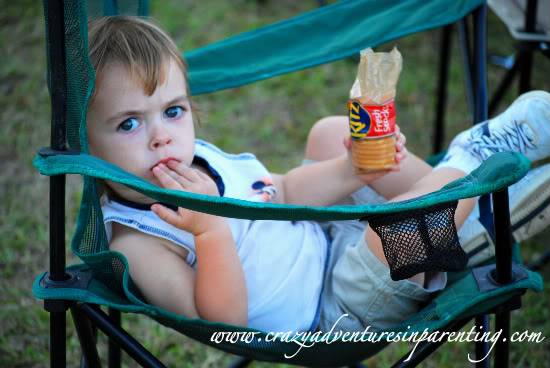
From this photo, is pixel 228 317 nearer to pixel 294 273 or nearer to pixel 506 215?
pixel 294 273

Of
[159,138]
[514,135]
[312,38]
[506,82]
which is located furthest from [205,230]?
[506,82]

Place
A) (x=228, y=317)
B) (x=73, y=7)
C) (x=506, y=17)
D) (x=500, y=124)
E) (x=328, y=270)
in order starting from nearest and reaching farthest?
(x=73, y=7) → (x=228, y=317) → (x=500, y=124) → (x=328, y=270) → (x=506, y=17)

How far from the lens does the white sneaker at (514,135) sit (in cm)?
141

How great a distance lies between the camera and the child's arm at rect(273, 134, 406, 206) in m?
1.66

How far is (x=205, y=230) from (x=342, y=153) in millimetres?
584

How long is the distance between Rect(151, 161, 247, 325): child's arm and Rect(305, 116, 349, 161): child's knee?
518mm

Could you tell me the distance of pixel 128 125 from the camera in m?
1.42

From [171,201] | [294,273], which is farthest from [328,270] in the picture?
[171,201]

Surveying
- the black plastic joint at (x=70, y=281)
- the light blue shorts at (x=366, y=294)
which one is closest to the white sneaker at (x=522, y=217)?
the light blue shorts at (x=366, y=294)

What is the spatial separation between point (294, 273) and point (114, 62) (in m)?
0.59

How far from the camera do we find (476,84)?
173 centimetres

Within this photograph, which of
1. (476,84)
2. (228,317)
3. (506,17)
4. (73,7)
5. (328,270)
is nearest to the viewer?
(73,7)

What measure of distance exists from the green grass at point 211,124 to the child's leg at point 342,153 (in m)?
0.61

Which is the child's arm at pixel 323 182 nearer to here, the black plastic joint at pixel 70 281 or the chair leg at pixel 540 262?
the black plastic joint at pixel 70 281
